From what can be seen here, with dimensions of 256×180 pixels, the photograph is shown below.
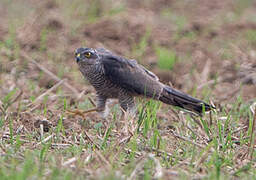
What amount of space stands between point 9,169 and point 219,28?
788 centimetres

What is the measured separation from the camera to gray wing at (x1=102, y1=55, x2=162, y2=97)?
5.71 metres

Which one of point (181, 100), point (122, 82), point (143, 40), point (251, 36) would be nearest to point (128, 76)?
point (122, 82)

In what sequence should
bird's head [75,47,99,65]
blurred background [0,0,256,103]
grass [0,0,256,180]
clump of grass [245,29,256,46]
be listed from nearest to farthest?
grass [0,0,256,180] → bird's head [75,47,99,65] → blurred background [0,0,256,103] → clump of grass [245,29,256,46]

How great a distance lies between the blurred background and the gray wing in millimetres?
1135

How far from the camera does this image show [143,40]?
Answer: 9.24 m

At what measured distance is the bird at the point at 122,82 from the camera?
5664 millimetres

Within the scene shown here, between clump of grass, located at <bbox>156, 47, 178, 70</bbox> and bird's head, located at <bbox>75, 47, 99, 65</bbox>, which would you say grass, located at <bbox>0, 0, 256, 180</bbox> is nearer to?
clump of grass, located at <bbox>156, 47, 178, 70</bbox>

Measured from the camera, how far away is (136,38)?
9656 millimetres

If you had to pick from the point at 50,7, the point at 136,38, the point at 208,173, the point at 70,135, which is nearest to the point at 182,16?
the point at 136,38

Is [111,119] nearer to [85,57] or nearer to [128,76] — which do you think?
[128,76]

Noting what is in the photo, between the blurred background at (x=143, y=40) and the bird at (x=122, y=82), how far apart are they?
0.86m

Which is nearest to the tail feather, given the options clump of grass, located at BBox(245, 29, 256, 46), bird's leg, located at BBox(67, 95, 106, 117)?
bird's leg, located at BBox(67, 95, 106, 117)

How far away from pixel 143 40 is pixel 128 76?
3.59m

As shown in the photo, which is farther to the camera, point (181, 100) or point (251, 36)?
point (251, 36)
